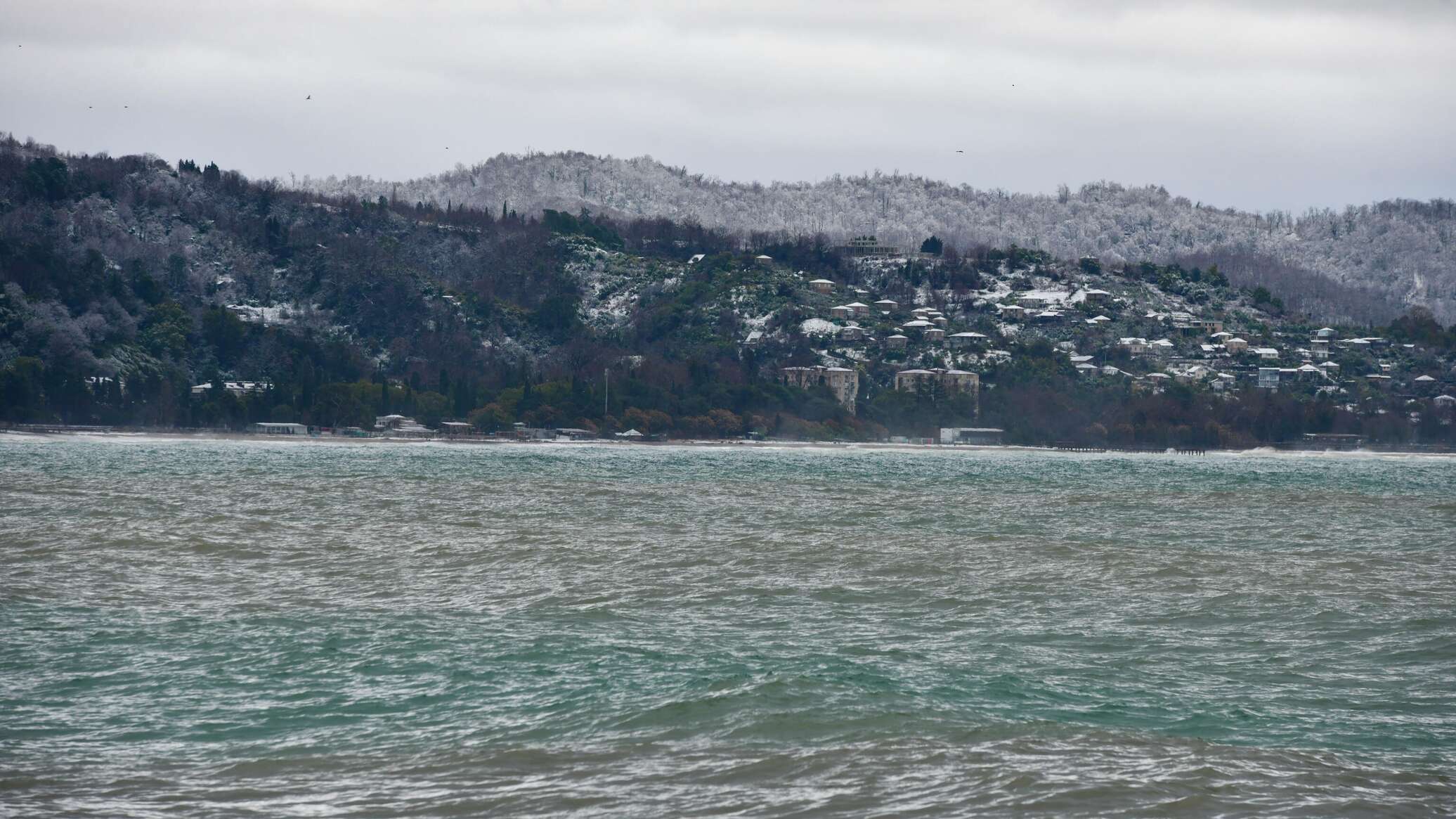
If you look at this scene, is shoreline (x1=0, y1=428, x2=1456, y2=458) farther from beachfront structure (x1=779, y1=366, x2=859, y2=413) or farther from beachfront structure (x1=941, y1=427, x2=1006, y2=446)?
beachfront structure (x1=779, y1=366, x2=859, y2=413)

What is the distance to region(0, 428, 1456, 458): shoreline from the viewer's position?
125312mm

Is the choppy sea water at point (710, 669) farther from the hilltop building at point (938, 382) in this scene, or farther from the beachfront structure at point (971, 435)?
the hilltop building at point (938, 382)

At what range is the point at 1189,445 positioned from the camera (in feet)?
515

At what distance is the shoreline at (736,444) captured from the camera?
125 m

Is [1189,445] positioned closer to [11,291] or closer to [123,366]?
[123,366]

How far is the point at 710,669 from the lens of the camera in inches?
666

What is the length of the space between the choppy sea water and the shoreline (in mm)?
89514

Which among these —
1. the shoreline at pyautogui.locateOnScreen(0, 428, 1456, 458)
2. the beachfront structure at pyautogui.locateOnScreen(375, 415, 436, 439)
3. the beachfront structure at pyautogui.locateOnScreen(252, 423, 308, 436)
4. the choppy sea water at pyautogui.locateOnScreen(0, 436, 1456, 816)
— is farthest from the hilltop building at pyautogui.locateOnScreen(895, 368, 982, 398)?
the choppy sea water at pyautogui.locateOnScreen(0, 436, 1456, 816)

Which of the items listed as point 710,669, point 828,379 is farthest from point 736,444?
point 710,669

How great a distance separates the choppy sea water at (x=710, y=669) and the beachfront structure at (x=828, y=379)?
134195 millimetres

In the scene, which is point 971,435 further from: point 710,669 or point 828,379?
point 710,669

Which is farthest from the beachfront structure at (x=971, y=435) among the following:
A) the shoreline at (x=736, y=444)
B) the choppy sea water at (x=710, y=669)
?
the choppy sea water at (x=710, y=669)

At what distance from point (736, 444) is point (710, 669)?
424ft

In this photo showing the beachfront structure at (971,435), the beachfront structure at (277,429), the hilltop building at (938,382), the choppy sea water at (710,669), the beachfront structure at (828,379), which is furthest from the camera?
the beachfront structure at (828,379)
